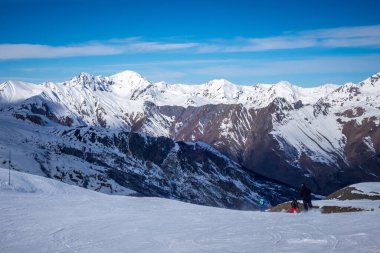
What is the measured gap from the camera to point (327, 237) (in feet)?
78.6

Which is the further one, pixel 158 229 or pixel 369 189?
pixel 369 189

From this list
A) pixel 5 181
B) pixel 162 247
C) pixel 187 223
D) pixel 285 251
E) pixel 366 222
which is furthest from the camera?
pixel 5 181

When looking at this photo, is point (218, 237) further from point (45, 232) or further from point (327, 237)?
point (45, 232)

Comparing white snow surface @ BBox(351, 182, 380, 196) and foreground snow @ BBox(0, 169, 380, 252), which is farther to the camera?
white snow surface @ BBox(351, 182, 380, 196)

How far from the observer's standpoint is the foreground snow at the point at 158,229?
22.7 meters

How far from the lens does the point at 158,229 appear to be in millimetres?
29047

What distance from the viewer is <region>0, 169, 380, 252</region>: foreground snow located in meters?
22.7

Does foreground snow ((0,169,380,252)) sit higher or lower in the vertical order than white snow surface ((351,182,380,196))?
higher

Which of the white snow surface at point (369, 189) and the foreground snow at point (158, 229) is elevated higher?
the foreground snow at point (158, 229)

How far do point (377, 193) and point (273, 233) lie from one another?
56.7 meters

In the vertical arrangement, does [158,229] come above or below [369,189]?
above

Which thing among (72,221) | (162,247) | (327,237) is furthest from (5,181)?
(327,237)

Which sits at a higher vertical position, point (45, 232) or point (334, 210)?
point (45, 232)

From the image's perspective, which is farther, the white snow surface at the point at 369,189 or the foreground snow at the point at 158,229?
the white snow surface at the point at 369,189
